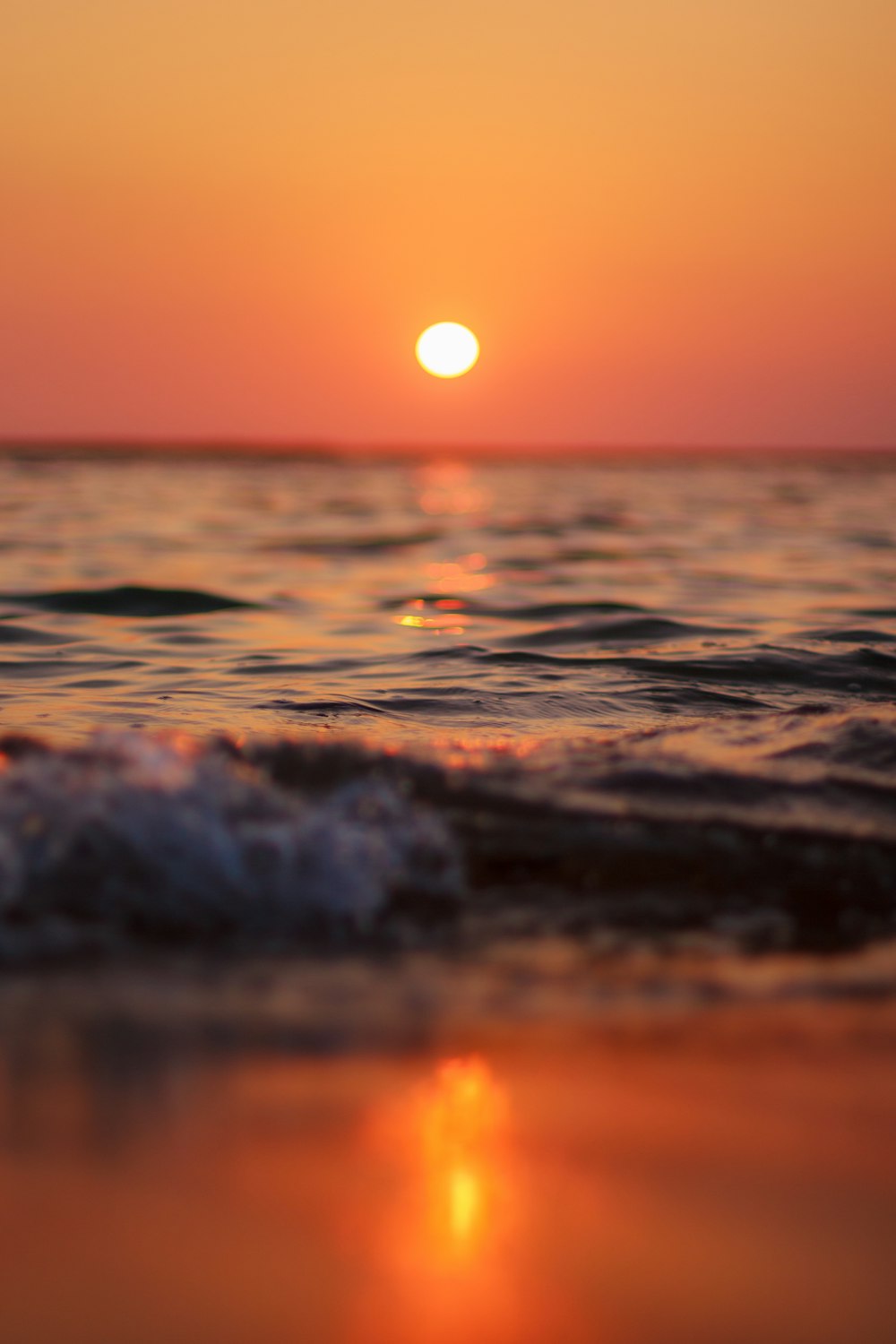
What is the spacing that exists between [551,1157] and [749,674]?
544cm

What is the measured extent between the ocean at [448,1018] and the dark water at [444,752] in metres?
0.02

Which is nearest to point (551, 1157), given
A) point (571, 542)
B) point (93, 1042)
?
point (93, 1042)

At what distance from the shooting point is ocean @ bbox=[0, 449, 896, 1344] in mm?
1771

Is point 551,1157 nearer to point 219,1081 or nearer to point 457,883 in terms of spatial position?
point 219,1081

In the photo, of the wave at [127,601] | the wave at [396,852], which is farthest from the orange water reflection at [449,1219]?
the wave at [127,601]

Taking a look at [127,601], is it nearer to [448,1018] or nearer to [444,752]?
[444,752]

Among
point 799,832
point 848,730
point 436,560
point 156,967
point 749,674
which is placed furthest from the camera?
point 436,560

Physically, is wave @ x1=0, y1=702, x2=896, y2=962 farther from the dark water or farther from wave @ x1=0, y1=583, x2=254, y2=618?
wave @ x1=0, y1=583, x2=254, y2=618

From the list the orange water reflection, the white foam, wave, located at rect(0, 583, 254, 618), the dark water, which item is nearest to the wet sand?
the orange water reflection

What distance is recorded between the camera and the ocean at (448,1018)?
1.77 meters

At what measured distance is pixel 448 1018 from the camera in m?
2.59

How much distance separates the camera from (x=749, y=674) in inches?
284

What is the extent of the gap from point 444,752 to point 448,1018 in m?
2.12

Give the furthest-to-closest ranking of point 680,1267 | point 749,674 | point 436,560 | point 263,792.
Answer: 1. point 436,560
2. point 749,674
3. point 263,792
4. point 680,1267
